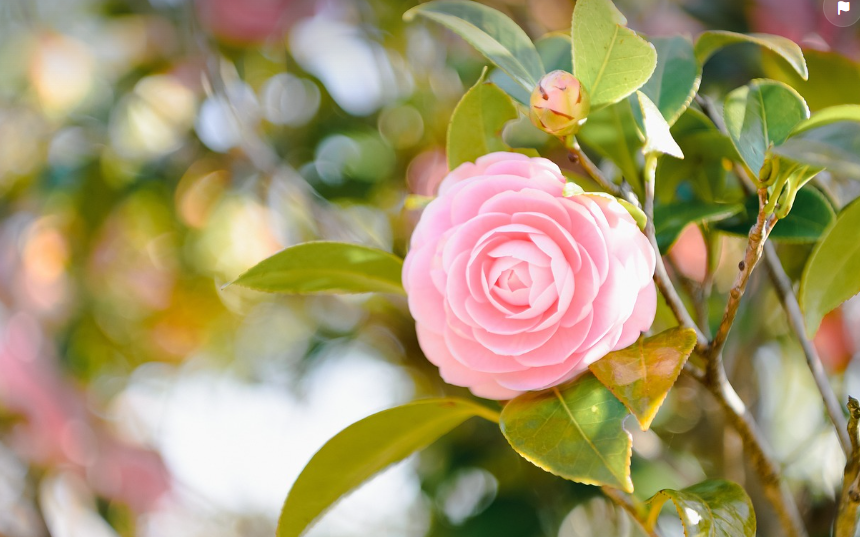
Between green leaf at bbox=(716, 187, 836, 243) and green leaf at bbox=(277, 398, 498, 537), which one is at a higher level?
green leaf at bbox=(716, 187, 836, 243)

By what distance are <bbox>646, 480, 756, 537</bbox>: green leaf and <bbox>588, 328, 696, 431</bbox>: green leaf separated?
0.07 m

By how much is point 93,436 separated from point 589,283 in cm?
141

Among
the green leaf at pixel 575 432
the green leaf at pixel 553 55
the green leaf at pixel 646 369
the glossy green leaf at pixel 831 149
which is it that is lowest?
the green leaf at pixel 575 432

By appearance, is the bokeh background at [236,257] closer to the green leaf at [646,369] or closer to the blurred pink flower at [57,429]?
the blurred pink flower at [57,429]

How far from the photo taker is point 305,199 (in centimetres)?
95

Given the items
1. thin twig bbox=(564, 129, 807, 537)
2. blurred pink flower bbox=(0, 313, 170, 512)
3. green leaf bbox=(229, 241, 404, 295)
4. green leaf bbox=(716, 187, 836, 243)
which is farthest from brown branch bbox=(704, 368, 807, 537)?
blurred pink flower bbox=(0, 313, 170, 512)

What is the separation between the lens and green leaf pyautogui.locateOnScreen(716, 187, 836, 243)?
464 mm

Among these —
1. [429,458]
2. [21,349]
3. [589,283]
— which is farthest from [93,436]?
[589,283]

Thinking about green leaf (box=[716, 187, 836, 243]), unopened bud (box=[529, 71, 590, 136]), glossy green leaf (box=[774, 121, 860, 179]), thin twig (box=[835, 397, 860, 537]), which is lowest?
thin twig (box=[835, 397, 860, 537])

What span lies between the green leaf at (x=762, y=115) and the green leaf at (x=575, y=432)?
0.17 m

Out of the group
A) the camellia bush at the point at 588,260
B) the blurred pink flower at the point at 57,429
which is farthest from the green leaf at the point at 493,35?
the blurred pink flower at the point at 57,429

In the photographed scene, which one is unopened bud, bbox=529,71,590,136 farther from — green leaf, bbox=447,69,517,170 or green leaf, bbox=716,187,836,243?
green leaf, bbox=716,187,836,243

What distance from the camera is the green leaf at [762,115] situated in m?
0.40

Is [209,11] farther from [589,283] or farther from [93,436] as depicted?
[589,283]
